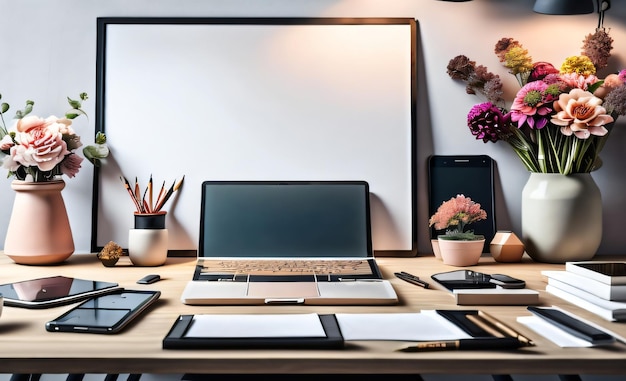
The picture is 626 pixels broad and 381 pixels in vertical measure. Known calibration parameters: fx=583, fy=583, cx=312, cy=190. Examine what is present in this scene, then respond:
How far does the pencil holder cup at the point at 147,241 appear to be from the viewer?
1247mm

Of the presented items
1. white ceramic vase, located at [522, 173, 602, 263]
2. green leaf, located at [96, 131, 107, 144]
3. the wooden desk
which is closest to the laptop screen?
green leaf, located at [96, 131, 107, 144]

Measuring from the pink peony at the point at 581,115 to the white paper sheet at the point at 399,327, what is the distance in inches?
23.7

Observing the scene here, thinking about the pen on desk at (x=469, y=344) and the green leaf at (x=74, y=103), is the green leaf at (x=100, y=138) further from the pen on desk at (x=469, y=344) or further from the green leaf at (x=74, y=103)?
the pen on desk at (x=469, y=344)

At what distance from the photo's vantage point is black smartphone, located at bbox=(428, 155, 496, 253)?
1.43 metres

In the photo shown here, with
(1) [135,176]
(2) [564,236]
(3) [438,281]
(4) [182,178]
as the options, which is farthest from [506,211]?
(1) [135,176]

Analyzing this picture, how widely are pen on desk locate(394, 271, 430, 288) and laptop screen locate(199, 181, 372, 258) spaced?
0.19 meters

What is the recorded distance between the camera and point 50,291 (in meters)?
0.98

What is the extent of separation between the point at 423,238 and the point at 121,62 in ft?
2.80

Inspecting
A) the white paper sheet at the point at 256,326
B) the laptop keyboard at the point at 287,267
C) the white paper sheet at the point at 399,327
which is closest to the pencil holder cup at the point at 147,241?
the laptop keyboard at the point at 287,267

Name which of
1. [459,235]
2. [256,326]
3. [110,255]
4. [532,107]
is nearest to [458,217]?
[459,235]

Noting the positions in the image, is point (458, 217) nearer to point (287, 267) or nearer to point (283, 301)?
point (287, 267)

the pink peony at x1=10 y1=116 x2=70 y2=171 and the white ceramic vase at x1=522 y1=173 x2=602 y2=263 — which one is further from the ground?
the pink peony at x1=10 y1=116 x2=70 y2=171

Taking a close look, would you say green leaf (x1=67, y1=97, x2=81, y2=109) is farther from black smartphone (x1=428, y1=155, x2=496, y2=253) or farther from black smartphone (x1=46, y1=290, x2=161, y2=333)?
black smartphone (x1=428, y1=155, x2=496, y2=253)

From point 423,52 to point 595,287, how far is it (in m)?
0.75
